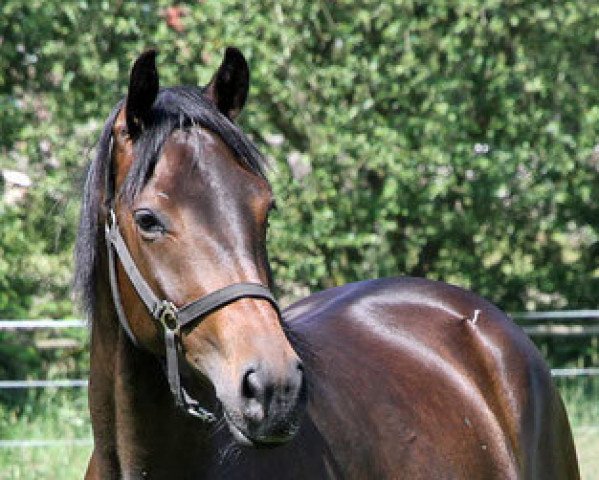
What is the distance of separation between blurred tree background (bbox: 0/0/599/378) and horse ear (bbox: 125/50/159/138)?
18.0 feet

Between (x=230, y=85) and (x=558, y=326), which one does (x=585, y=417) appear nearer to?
(x=558, y=326)

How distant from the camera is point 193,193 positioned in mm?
2984

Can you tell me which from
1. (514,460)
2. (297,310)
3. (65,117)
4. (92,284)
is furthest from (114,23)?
(92,284)

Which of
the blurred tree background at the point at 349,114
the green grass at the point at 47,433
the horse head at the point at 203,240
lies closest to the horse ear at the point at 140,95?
the horse head at the point at 203,240

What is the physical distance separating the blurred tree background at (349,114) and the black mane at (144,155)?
Answer: 17.6ft

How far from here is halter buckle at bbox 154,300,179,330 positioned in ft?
9.69

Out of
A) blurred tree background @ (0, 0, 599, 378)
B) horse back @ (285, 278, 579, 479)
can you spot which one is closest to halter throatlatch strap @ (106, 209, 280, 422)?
horse back @ (285, 278, 579, 479)

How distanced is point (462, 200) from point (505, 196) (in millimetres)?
297

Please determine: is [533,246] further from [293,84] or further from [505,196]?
[293,84]

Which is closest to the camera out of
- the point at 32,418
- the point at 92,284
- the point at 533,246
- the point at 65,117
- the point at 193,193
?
the point at 193,193

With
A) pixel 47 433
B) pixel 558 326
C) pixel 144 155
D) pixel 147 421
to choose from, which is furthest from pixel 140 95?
pixel 558 326

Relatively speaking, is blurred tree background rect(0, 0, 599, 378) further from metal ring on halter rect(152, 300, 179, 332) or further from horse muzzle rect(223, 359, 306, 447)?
horse muzzle rect(223, 359, 306, 447)

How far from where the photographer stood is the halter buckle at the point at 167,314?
2953 mm

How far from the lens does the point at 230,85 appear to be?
131 inches
